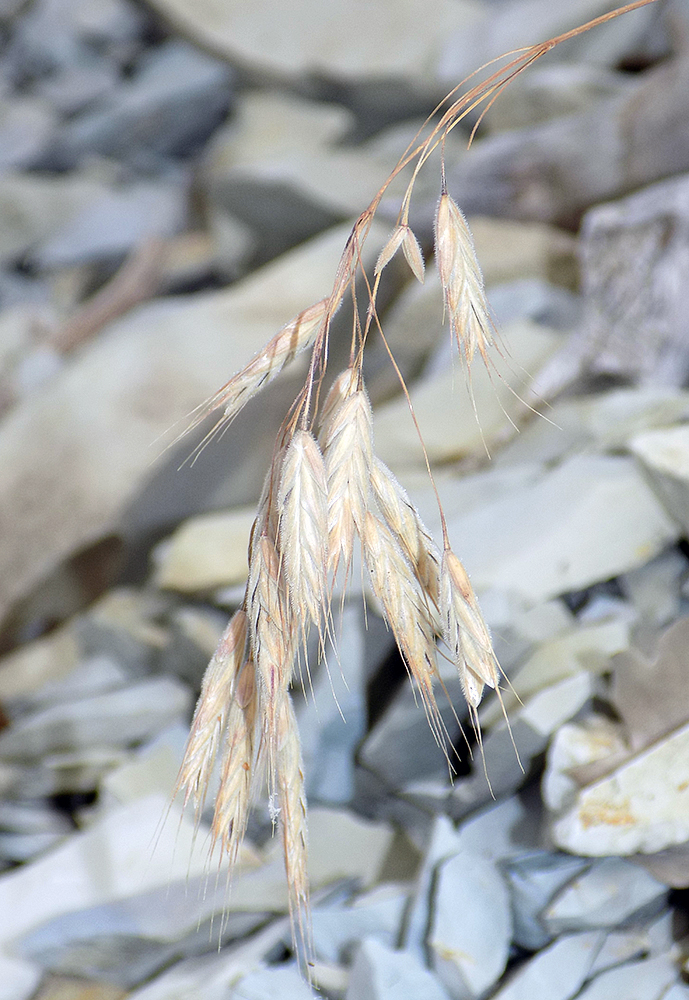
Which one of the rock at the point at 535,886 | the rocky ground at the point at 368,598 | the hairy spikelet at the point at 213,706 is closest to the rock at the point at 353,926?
the rocky ground at the point at 368,598

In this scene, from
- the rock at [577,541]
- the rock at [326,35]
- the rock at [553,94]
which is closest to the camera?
the rock at [577,541]

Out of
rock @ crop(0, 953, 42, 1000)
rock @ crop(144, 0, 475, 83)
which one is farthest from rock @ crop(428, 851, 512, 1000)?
rock @ crop(144, 0, 475, 83)

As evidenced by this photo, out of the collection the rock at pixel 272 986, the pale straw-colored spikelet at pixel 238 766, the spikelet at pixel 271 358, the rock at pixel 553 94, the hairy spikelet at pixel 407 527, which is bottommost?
the rock at pixel 272 986

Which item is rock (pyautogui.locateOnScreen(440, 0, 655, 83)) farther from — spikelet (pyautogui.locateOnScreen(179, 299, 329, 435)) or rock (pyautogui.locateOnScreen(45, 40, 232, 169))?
spikelet (pyautogui.locateOnScreen(179, 299, 329, 435))

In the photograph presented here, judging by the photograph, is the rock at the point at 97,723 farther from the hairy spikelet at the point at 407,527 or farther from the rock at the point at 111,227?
the rock at the point at 111,227

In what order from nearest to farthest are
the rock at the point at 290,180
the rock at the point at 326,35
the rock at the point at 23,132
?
the rock at the point at 290,180 < the rock at the point at 326,35 < the rock at the point at 23,132

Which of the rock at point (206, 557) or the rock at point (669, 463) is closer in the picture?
the rock at point (669, 463)

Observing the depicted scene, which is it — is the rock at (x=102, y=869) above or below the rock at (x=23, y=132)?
below
